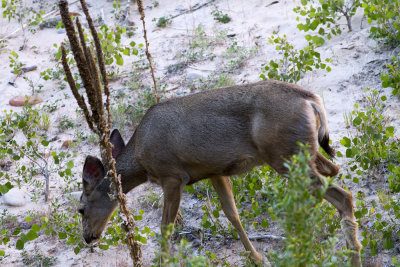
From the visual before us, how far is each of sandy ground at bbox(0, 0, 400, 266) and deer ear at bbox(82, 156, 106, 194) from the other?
95 centimetres

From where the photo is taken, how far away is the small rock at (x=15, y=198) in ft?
27.8

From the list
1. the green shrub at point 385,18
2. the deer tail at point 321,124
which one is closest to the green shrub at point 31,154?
the deer tail at point 321,124

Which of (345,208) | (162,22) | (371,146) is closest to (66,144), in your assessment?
(162,22)

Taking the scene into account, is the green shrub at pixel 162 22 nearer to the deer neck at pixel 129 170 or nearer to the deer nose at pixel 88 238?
the deer neck at pixel 129 170

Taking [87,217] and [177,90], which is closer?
[87,217]

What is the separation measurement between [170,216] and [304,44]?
16.6 ft

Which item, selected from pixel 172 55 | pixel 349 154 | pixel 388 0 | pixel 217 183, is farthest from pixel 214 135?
pixel 172 55

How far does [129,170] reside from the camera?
22.3 feet

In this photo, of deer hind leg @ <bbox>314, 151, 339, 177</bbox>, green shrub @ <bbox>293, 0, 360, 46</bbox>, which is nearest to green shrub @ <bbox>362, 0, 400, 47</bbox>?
green shrub @ <bbox>293, 0, 360, 46</bbox>

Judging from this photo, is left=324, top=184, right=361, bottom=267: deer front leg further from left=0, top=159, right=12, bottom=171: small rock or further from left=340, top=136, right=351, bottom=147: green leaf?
left=0, top=159, right=12, bottom=171: small rock

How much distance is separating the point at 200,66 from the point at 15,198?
418cm

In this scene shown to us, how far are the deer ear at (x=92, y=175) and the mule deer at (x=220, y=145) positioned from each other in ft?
0.04

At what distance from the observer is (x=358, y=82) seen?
891cm

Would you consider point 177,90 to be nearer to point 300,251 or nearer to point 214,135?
point 214,135
